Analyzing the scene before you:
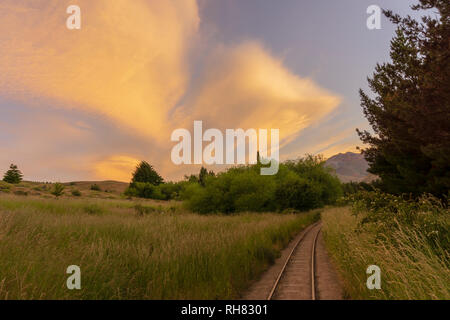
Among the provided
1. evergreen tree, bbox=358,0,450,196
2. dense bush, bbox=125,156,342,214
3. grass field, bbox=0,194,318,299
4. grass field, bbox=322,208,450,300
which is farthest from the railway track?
dense bush, bbox=125,156,342,214

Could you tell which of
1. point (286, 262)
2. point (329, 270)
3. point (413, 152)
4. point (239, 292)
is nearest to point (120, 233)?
point (239, 292)

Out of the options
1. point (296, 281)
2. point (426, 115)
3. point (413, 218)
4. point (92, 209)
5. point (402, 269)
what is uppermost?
point (426, 115)

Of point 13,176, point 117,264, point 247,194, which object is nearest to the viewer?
point 117,264

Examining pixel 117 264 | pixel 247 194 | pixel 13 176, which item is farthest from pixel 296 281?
pixel 13 176

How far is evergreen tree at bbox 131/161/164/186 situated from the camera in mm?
98938

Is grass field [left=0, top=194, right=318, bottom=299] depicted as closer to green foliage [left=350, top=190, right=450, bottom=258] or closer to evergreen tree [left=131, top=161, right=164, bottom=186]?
green foliage [left=350, top=190, right=450, bottom=258]

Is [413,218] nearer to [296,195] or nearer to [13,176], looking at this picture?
[296,195]

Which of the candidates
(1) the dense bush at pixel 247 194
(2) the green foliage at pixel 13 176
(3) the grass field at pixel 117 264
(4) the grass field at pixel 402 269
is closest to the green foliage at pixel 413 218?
(4) the grass field at pixel 402 269

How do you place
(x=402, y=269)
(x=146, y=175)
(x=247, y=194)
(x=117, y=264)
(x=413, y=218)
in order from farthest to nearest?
(x=146, y=175) → (x=247, y=194) → (x=413, y=218) → (x=117, y=264) → (x=402, y=269)

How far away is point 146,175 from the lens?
99688mm

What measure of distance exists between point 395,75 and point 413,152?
28.2ft
